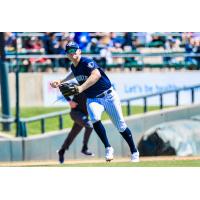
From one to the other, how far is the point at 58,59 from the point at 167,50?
1264mm

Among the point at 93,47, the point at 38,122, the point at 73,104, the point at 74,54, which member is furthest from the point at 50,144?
the point at 93,47

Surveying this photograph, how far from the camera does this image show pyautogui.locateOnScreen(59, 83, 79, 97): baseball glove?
1156 cm

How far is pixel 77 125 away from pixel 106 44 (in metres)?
1.00

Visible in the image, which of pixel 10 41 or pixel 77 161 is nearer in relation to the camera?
pixel 77 161

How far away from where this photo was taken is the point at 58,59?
39.1 feet

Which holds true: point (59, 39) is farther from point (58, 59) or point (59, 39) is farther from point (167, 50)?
point (167, 50)

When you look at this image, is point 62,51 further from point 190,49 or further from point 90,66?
point 190,49

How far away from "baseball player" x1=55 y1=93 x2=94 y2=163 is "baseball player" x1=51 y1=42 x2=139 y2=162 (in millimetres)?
110

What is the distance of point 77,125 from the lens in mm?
11766

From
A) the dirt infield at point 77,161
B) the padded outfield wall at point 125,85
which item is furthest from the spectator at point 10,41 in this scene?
the dirt infield at point 77,161
